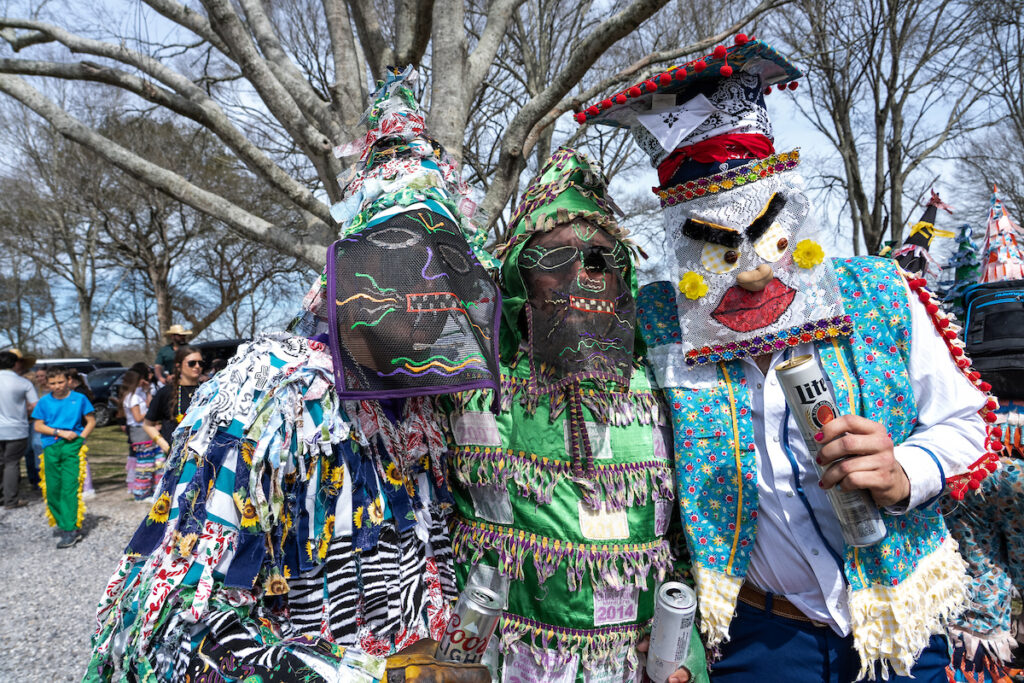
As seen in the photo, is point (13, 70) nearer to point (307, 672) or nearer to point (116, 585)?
point (116, 585)

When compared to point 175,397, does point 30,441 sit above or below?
below

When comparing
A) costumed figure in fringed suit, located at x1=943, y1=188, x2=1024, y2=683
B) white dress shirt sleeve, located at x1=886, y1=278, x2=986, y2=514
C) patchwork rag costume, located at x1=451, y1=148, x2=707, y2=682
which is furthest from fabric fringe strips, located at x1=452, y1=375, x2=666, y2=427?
costumed figure in fringed suit, located at x1=943, y1=188, x2=1024, y2=683

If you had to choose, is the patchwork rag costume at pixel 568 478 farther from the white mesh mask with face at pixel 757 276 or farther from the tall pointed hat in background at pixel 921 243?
the tall pointed hat in background at pixel 921 243

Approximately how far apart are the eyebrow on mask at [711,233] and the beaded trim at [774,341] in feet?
0.82

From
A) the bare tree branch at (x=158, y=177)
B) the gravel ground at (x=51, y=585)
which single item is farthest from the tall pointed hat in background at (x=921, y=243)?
the gravel ground at (x=51, y=585)

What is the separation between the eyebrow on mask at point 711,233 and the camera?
157cm

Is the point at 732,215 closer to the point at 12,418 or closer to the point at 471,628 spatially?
the point at 471,628

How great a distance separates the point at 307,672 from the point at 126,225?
2035cm

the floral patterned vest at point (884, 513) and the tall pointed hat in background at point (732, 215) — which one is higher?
the tall pointed hat in background at point (732, 215)

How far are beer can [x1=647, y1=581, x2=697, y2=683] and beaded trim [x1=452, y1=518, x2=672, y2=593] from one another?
12 centimetres

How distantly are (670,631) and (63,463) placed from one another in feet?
25.9

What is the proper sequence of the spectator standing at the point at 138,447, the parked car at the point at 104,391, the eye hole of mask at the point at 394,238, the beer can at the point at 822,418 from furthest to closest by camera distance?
the parked car at the point at 104,391, the spectator standing at the point at 138,447, the eye hole of mask at the point at 394,238, the beer can at the point at 822,418

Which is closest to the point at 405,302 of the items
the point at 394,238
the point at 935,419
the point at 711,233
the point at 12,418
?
the point at 394,238

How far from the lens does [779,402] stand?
154 centimetres
